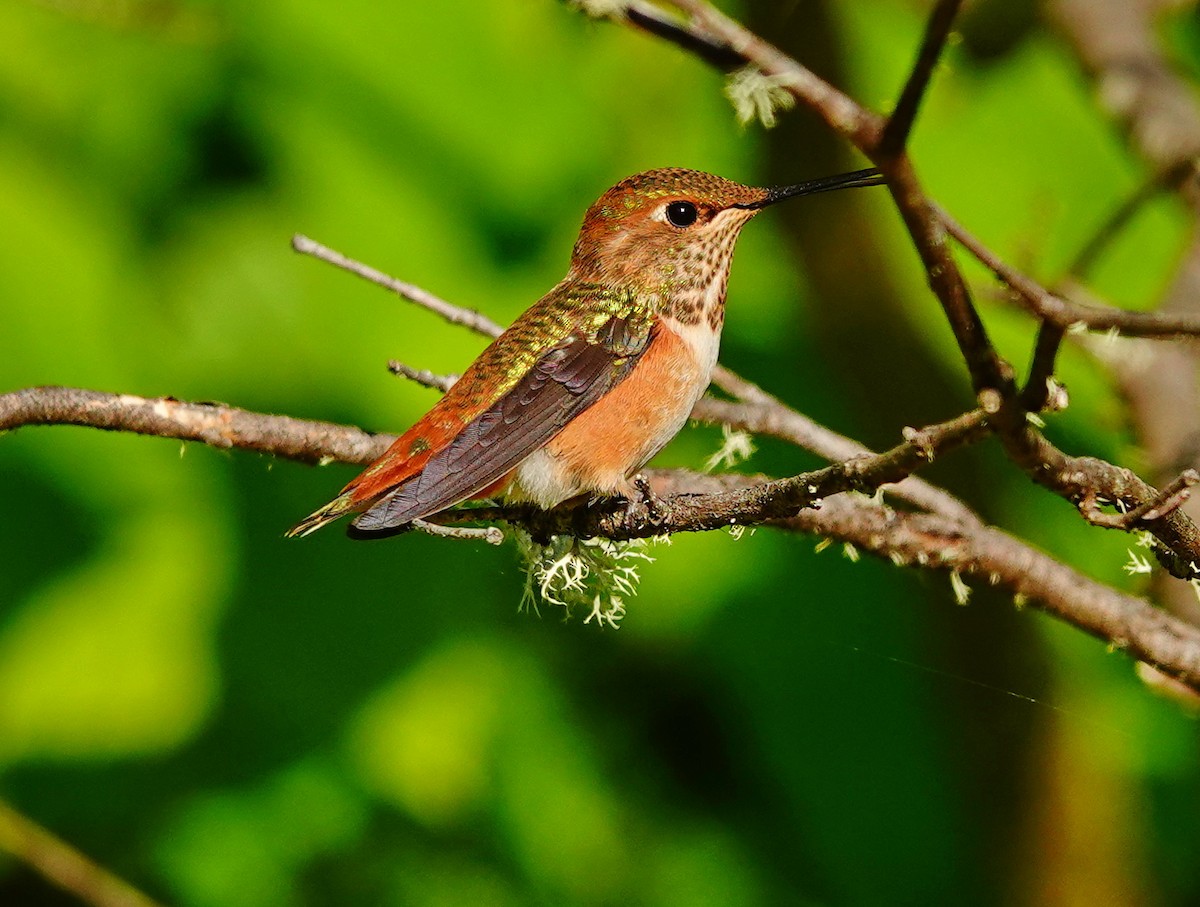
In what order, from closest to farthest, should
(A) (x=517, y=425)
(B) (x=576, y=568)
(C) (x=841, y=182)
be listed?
(C) (x=841, y=182) < (A) (x=517, y=425) < (B) (x=576, y=568)

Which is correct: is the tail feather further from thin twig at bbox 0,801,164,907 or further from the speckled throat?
thin twig at bbox 0,801,164,907

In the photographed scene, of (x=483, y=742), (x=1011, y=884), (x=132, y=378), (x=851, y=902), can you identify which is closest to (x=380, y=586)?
(x=483, y=742)

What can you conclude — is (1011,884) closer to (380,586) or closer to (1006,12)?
(380,586)

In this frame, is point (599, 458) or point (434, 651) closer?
point (599, 458)

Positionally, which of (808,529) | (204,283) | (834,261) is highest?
(834,261)

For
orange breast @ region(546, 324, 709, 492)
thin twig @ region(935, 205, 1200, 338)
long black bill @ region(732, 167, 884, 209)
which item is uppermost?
long black bill @ region(732, 167, 884, 209)

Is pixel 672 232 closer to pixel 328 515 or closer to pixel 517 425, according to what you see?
pixel 517 425

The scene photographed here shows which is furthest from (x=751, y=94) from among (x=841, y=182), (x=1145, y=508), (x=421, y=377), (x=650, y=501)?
(x=421, y=377)

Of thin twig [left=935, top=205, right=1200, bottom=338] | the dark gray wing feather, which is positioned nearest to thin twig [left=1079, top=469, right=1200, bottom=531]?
thin twig [left=935, top=205, right=1200, bottom=338]
